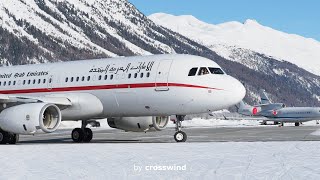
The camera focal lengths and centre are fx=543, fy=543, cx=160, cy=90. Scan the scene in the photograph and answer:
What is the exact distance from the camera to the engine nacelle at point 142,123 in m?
28.7

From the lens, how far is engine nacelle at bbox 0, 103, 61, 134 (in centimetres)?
2405

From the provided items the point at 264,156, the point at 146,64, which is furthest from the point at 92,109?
the point at 264,156

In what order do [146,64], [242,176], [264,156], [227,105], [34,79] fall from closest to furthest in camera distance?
[242,176], [264,156], [227,105], [146,64], [34,79]

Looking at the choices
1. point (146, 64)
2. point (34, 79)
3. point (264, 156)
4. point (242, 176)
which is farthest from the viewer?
point (34, 79)

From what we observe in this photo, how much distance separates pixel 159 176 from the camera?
12.7 meters

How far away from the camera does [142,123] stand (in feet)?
94.4

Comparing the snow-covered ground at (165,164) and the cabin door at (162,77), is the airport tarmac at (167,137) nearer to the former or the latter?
the cabin door at (162,77)

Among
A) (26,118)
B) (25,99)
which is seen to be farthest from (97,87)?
(26,118)

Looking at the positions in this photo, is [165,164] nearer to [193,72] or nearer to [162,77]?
[193,72]

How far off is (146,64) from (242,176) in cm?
1484

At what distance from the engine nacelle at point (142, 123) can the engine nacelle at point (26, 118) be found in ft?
16.1

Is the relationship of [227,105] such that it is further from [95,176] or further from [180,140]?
[95,176]

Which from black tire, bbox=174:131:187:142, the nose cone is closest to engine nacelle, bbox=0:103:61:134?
black tire, bbox=174:131:187:142

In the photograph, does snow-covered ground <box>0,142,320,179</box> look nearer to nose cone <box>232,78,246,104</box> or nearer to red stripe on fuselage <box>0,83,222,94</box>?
nose cone <box>232,78,246,104</box>
